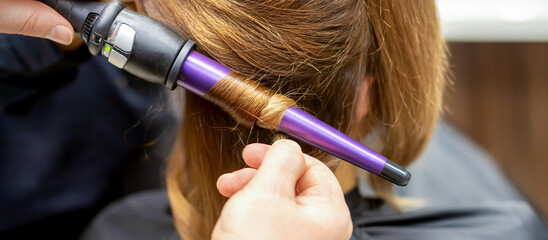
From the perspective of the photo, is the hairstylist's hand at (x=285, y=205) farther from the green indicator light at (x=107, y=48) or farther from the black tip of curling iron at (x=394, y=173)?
the green indicator light at (x=107, y=48)

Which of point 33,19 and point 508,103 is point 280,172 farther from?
point 508,103

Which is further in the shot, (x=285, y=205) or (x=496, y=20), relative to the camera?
(x=496, y=20)

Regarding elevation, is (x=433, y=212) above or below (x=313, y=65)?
below

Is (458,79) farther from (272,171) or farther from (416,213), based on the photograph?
(272,171)

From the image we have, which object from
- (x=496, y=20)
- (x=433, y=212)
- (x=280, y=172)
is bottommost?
(x=433, y=212)

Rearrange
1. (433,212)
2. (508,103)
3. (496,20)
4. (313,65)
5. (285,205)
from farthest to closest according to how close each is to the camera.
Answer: (508,103) < (496,20) < (433,212) < (313,65) < (285,205)

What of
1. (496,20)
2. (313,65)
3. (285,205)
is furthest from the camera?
(496,20)

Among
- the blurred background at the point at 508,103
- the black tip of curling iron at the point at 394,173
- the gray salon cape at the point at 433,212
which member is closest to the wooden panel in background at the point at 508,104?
the blurred background at the point at 508,103

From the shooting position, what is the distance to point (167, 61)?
481mm

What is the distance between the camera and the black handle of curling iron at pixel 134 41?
1.56 ft

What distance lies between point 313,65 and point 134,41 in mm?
201

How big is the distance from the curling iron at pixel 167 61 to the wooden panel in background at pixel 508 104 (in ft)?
4.34

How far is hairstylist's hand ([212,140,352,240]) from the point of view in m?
0.40

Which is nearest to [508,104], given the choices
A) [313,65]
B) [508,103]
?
[508,103]
